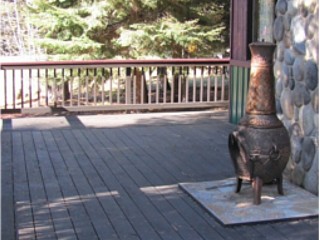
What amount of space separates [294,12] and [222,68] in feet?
17.2

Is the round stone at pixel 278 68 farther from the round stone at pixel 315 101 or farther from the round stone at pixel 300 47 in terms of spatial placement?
the round stone at pixel 315 101

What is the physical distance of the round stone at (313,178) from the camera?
4.17 metres

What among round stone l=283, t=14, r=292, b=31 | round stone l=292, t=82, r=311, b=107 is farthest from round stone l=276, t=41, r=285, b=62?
round stone l=292, t=82, r=311, b=107

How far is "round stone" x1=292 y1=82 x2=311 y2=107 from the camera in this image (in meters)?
4.30

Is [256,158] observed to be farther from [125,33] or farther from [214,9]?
[214,9]

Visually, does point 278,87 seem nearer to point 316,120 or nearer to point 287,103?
point 287,103

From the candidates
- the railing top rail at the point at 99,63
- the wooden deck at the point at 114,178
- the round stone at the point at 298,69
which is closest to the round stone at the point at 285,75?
the round stone at the point at 298,69

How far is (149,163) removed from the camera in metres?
5.43

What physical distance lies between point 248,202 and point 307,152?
0.70 metres

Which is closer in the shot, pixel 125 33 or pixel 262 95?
pixel 262 95

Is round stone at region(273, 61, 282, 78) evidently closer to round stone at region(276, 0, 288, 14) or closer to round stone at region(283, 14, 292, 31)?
round stone at region(283, 14, 292, 31)

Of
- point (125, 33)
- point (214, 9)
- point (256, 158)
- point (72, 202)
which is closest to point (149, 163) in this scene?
point (72, 202)

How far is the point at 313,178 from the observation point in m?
4.23

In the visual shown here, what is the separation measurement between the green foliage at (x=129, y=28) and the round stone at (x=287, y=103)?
20.5 ft
